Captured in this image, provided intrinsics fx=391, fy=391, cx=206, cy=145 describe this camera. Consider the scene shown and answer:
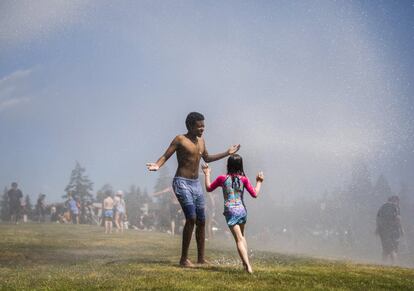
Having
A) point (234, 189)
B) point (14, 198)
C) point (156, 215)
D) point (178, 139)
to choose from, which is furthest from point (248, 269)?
point (156, 215)

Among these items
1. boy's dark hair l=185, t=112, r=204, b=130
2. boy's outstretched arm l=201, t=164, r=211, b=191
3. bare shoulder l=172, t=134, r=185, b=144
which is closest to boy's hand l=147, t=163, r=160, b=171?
bare shoulder l=172, t=134, r=185, b=144

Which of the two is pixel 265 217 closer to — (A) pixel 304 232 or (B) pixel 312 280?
(A) pixel 304 232

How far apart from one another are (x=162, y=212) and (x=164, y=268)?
33946mm

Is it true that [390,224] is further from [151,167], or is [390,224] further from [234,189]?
[151,167]

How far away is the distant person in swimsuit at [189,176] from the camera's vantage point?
802cm

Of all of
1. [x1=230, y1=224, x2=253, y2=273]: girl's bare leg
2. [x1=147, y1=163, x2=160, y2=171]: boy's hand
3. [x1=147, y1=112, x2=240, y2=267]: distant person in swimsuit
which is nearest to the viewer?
[x1=230, y1=224, x2=253, y2=273]: girl's bare leg

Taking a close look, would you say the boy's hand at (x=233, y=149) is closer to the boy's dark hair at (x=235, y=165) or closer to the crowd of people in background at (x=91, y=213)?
the boy's dark hair at (x=235, y=165)

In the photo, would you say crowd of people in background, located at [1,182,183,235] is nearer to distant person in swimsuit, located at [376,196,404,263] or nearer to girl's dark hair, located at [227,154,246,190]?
distant person in swimsuit, located at [376,196,404,263]

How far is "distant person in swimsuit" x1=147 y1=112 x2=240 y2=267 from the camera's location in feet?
26.3

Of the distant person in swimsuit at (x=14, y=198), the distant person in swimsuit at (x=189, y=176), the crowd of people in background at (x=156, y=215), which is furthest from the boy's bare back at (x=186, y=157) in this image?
the distant person in swimsuit at (x=14, y=198)

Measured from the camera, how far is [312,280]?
6.55m

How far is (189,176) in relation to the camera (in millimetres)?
8203

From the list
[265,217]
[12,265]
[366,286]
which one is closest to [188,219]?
[366,286]

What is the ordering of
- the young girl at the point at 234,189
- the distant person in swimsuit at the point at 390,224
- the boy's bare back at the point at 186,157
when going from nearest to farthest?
the young girl at the point at 234,189
the boy's bare back at the point at 186,157
the distant person in swimsuit at the point at 390,224
